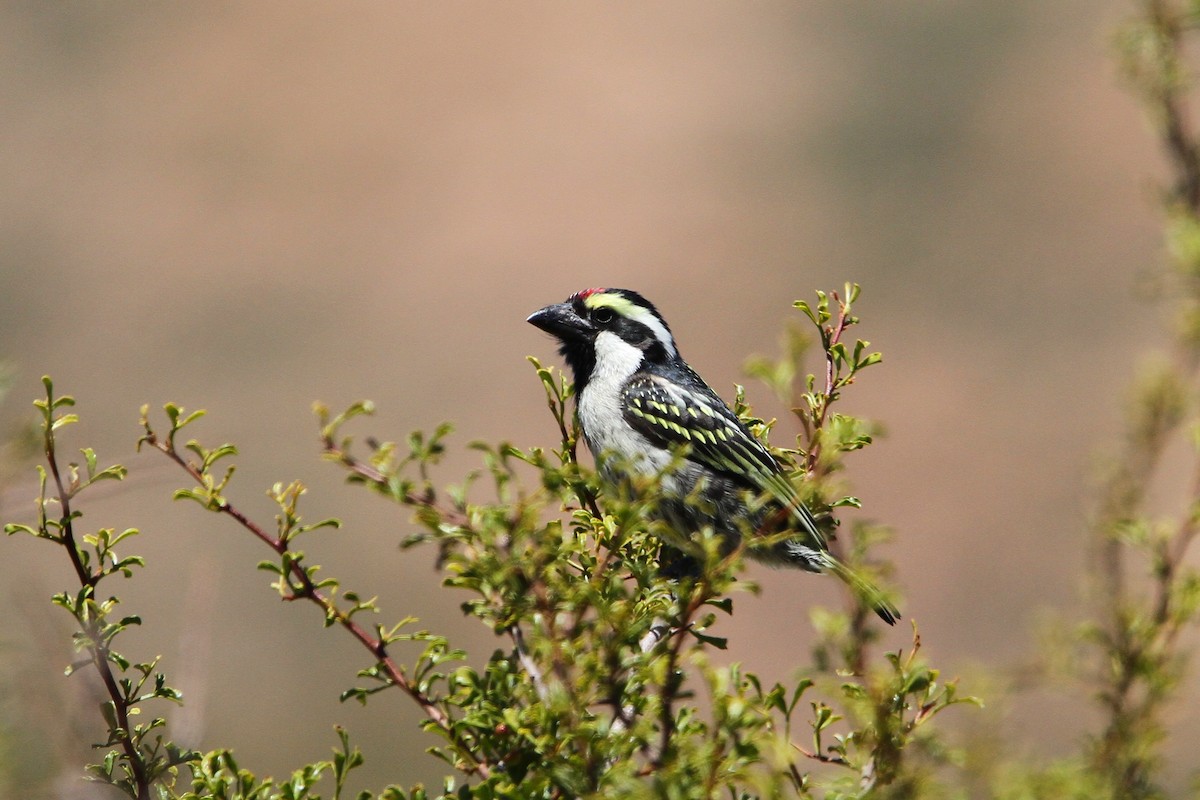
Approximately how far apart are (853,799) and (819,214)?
27.1 meters

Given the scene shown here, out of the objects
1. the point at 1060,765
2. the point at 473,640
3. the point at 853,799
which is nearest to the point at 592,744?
the point at 853,799

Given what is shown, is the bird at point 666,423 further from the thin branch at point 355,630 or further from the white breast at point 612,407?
the thin branch at point 355,630

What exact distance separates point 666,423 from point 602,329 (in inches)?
27.0

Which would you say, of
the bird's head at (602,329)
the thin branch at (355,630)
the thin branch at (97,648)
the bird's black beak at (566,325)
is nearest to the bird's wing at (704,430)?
the bird's head at (602,329)

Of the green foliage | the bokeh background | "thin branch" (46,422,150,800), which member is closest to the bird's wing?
the green foliage

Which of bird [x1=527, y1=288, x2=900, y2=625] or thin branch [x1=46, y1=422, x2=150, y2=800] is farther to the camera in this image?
bird [x1=527, y1=288, x2=900, y2=625]

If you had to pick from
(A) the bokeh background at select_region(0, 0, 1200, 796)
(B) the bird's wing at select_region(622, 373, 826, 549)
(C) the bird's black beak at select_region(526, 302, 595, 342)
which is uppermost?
(A) the bokeh background at select_region(0, 0, 1200, 796)

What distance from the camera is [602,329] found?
5699 mm

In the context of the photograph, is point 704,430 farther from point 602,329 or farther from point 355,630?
point 355,630

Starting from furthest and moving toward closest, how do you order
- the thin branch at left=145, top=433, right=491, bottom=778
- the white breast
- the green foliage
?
the white breast, the thin branch at left=145, top=433, right=491, bottom=778, the green foliage

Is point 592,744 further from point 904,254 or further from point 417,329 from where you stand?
point 904,254

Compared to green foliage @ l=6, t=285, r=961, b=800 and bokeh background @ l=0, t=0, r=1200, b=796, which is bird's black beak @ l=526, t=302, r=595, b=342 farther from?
bokeh background @ l=0, t=0, r=1200, b=796

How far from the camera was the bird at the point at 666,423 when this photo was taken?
4949 mm

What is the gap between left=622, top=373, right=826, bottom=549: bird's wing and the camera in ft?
16.3
